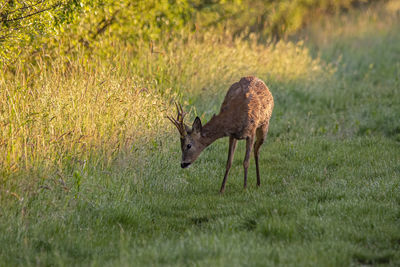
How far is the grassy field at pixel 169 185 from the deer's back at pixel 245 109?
98 centimetres

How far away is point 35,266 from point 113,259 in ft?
2.63

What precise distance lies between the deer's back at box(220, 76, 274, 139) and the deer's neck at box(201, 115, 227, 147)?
0.30 ft

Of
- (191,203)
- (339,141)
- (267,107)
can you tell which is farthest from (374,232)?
(339,141)

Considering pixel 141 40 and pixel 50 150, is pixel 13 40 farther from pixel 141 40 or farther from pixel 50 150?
pixel 141 40

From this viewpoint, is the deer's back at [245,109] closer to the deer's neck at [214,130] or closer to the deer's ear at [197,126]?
the deer's neck at [214,130]

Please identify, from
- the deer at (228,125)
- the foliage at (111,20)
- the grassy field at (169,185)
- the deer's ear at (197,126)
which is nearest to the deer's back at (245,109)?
the deer at (228,125)

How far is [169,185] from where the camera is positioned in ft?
27.2

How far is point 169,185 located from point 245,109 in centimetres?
171

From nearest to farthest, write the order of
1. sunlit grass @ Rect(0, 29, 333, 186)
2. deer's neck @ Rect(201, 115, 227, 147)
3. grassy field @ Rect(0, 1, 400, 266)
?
grassy field @ Rect(0, 1, 400, 266), sunlit grass @ Rect(0, 29, 333, 186), deer's neck @ Rect(201, 115, 227, 147)

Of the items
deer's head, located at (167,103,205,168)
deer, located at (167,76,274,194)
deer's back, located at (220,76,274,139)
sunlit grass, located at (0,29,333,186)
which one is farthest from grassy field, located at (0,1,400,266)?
deer's back, located at (220,76,274,139)

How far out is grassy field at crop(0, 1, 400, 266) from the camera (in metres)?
5.69

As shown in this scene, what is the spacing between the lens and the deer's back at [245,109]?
8180 mm

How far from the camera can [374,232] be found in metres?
6.04

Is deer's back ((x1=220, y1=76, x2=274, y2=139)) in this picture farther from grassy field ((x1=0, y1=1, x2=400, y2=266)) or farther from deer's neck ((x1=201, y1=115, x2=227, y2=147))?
grassy field ((x1=0, y1=1, x2=400, y2=266))
